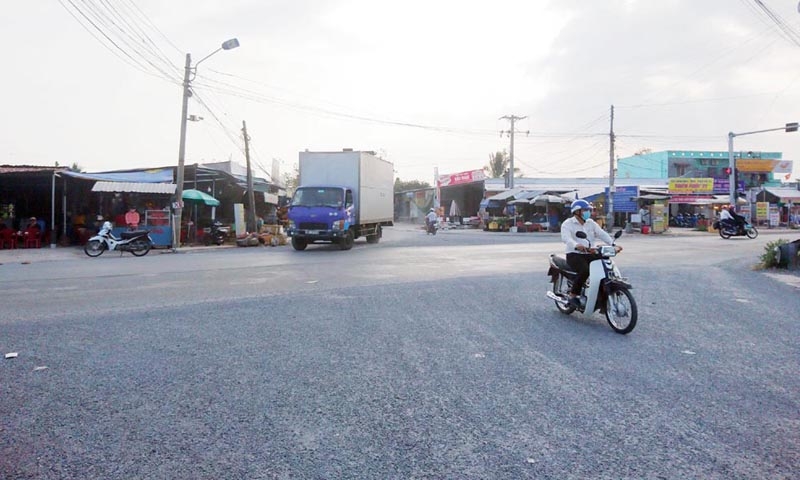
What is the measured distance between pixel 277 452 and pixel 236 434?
406 millimetres

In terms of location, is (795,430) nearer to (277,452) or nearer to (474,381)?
(474,381)

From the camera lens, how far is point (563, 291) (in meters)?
8.09

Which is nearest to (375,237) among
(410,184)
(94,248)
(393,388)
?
(94,248)

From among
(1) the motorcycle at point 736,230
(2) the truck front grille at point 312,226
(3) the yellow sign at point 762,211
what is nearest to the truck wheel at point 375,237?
(2) the truck front grille at point 312,226

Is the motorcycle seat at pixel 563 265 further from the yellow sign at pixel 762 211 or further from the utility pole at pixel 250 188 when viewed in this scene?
the yellow sign at pixel 762 211

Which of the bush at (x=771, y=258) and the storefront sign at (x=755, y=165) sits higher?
the storefront sign at (x=755, y=165)

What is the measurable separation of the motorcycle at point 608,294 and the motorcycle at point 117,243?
16.7 m

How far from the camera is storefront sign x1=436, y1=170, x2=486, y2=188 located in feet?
183

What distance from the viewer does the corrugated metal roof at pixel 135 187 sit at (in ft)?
71.3

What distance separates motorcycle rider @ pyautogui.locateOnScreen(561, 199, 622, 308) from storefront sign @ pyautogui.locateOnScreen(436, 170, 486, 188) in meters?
48.3

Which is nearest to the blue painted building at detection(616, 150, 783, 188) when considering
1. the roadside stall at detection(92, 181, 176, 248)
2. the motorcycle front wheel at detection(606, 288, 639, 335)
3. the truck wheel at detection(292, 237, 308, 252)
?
the truck wheel at detection(292, 237, 308, 252)

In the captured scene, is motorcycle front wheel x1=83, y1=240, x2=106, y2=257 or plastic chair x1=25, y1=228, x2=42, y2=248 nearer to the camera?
motorcycle front wheel x1=83, y1=240, x2=106, y2=257

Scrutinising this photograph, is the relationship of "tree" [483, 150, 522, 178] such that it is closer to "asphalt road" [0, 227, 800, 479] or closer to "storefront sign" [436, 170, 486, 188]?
"storefront sign" [436, 170, 486, 188]

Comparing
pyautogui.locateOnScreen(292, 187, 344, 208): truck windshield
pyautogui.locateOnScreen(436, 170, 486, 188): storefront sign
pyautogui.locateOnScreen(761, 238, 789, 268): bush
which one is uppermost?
pyautogui.locateOnScreen(436, 170, 486, 188): storefront sign
